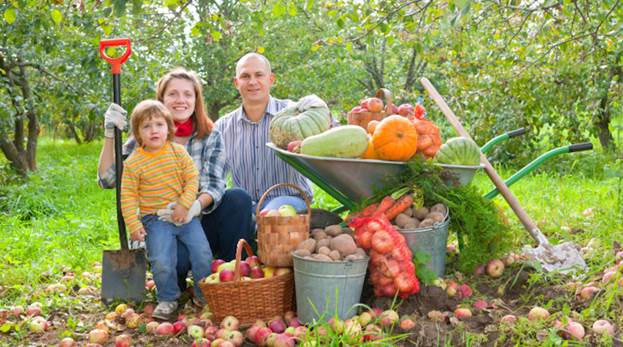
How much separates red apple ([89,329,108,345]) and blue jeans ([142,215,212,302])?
424 millimetres

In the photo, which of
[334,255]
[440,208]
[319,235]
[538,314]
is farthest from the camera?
[440,208]

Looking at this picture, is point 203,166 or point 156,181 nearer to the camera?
point 156,181

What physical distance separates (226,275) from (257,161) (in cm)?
120

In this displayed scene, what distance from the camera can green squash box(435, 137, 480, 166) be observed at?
3.44m

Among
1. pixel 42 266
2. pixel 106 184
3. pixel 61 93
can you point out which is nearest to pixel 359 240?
pixel 106 184

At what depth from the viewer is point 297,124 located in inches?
137

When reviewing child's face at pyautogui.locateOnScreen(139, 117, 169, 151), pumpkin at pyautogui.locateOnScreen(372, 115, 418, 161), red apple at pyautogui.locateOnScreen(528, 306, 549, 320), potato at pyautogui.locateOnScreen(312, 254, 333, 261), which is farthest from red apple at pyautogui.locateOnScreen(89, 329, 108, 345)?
red apple at pyautogui.locateOnScreen(528, 306, 549, 320)

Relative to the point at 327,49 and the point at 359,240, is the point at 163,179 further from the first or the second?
the point at 327,49

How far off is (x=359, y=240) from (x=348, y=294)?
274mm

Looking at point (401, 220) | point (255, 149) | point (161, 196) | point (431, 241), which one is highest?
point (255, 149)

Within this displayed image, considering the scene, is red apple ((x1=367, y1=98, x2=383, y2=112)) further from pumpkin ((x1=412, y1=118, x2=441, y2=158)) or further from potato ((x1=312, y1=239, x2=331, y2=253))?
potato ((x1=312, y1=239, x2=331, y2=253))

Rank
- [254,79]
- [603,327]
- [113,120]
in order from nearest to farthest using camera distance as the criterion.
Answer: [603,327], [113,120], [254,79]

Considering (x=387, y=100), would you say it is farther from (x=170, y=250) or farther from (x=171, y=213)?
(x=170, y=250)

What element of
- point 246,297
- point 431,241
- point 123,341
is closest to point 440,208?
point 431,241
